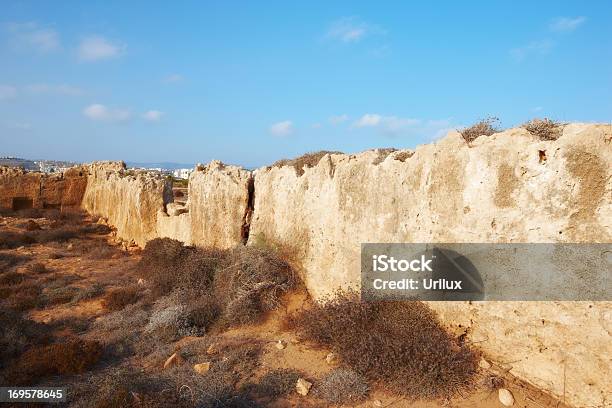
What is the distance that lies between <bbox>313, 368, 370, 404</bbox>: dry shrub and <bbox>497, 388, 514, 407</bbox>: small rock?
132 cm

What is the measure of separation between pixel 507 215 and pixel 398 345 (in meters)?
1.84

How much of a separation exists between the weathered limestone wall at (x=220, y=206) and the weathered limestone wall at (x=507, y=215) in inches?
109

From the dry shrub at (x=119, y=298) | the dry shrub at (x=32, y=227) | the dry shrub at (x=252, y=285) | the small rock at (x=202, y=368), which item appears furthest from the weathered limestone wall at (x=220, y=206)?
the dry shrub at (x=32, y=227)

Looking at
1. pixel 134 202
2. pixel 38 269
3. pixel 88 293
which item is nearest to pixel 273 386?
pixel 88 293

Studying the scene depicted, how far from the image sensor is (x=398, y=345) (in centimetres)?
457

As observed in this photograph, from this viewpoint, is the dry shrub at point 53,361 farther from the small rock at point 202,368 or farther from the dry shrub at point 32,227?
the dry shrub at point 32,227

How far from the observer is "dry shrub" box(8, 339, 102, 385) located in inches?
192

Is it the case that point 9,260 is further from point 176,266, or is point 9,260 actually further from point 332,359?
point 332,359

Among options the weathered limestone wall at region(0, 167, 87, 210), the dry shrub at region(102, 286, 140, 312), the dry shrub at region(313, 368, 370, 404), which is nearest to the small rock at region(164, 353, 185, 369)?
the dry shrub at region(313, 368, 370, 404)

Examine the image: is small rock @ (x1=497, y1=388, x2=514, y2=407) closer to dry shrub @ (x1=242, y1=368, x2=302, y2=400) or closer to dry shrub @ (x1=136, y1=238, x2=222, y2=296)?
dry shrub @ (x1=242, y1=368, x2=302, y2=400)

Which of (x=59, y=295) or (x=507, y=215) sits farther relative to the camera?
(x=59, y=295)

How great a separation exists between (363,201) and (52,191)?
65.4 feet

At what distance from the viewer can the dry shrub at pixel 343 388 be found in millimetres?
4355

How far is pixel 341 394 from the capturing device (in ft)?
14.5
